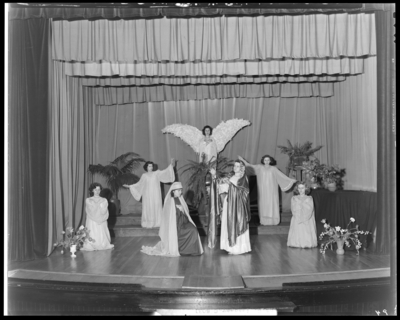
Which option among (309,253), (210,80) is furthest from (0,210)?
(210,80)

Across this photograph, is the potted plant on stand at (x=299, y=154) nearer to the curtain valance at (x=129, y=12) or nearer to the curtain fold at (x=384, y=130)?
the curtain fold at (x=384, y=130)

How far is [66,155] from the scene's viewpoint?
9.35 meters

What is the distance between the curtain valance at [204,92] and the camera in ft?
39.9

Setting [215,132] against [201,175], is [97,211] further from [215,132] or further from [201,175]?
[215,132]

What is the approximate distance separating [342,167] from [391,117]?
13.0 feet

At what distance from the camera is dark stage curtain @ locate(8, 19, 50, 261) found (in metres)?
7.61

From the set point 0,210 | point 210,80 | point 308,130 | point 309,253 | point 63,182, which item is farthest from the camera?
point 308,130

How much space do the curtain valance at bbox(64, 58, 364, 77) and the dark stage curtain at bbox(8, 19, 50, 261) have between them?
103 centimetres

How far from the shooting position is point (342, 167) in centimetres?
1157

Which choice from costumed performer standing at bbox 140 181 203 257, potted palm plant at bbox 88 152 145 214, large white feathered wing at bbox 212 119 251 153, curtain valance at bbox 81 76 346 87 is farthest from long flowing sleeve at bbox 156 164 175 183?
costumed performer standing at bbox 140 181 203 257

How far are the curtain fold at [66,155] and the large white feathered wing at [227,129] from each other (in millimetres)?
3342

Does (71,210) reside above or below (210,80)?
below

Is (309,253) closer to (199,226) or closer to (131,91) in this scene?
(199,226)

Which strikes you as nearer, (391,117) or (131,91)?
(391,117)
